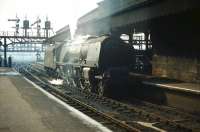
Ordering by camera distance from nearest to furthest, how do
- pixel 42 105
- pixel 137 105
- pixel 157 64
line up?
1. pixel 42 105
2. pixel 137 105
3. pixel 157 64

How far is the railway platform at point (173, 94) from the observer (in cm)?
1341

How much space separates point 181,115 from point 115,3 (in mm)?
12261

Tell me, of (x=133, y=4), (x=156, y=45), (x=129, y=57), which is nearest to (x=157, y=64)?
(x=156, y=45)

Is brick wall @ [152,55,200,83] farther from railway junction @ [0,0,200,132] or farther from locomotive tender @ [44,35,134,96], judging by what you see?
locomotive tender @ [44,35,134,96]

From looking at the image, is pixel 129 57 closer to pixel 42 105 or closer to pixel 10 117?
pixel 42 105

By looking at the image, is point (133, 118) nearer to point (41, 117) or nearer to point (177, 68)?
point (41, 117)

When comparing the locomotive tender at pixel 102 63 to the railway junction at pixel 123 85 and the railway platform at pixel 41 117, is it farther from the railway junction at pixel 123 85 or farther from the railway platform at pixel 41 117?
the railway platform at pixel 41 117

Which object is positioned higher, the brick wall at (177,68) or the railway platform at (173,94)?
the brick wall at (177,68)

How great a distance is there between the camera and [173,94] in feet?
49.2

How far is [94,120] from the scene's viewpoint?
38.9ft

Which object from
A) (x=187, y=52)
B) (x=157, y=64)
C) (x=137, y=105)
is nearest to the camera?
(x=137, y=105)

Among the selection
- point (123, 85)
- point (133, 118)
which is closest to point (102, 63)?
point (123, 85)

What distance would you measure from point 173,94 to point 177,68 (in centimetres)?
399

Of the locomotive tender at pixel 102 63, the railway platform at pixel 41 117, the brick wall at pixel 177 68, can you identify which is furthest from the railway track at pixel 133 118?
the brick wall at pixel 177 68
